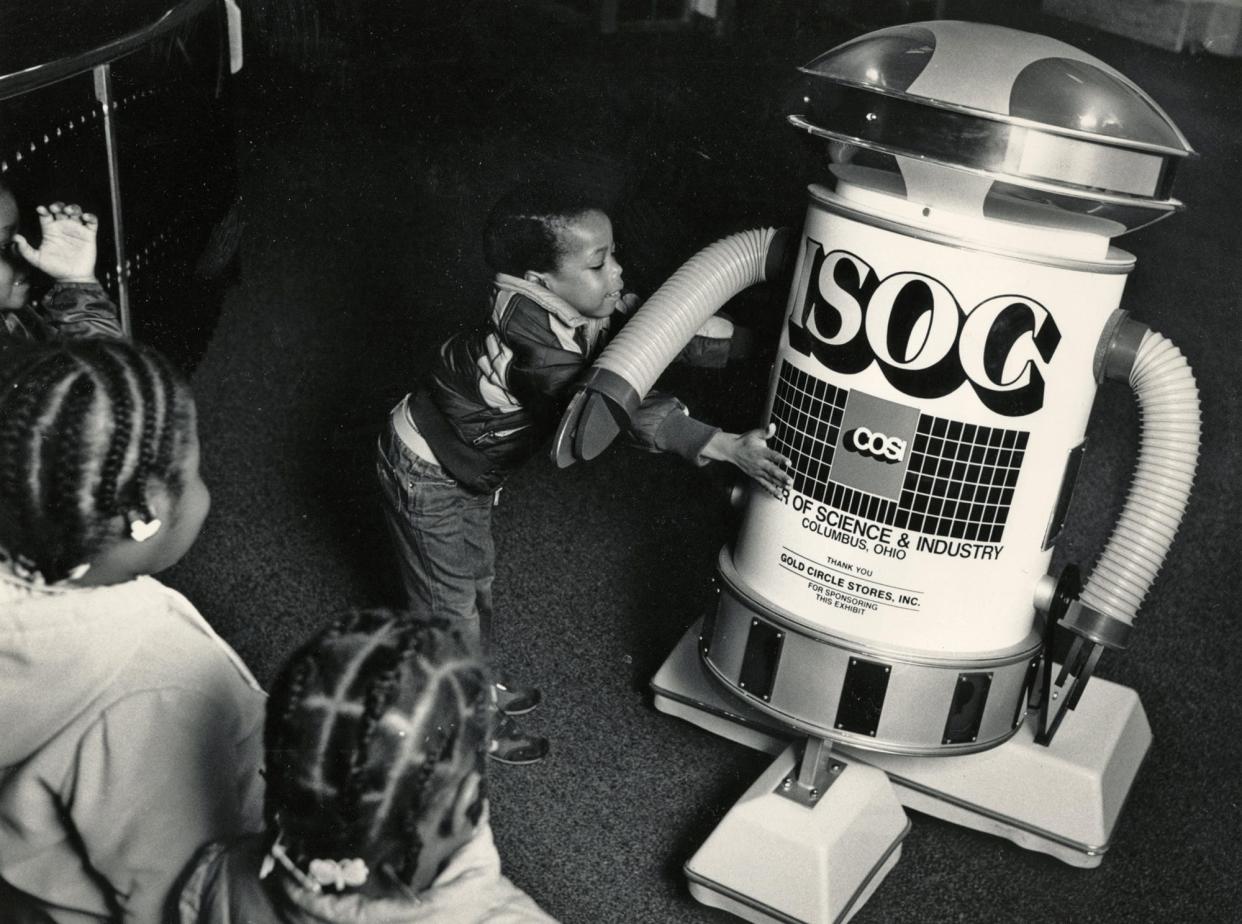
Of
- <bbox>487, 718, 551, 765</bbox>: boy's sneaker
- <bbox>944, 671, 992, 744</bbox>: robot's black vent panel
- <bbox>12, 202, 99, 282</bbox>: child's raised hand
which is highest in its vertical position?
<bbox>12, 202, 99, 282</bbox>: child's raised hand

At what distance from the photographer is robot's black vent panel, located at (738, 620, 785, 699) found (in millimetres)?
1428

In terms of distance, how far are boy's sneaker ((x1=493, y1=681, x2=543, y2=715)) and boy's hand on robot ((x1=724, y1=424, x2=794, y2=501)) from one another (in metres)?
0.51

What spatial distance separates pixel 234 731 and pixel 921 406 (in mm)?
745

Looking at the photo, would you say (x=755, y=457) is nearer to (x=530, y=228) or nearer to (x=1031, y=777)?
(x=530, y=228)

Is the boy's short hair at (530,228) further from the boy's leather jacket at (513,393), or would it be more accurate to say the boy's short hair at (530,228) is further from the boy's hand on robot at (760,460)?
the boy's hand on robot at (760,460)

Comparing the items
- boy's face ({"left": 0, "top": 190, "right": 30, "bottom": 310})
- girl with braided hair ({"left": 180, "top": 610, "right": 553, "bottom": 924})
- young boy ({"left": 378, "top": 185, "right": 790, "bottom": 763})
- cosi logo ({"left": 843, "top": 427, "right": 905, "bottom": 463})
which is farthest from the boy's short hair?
girl with braided hair ({"left": 180, "top": 610, "right": 553, "bottom": 924})

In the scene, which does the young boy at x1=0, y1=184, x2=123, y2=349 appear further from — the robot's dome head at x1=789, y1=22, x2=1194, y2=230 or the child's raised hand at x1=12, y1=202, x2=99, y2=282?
the robot's dome head at x1=789, y1=22, x2=1194, y2=230

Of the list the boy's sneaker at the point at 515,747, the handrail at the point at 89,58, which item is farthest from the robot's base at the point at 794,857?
the handrail at the point at 89,58

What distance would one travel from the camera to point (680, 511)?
222 centimetres

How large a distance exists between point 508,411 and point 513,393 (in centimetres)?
3

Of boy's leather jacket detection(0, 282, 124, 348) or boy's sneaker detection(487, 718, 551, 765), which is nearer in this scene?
boy's leather jacket detection(0, 282, 124, 348)

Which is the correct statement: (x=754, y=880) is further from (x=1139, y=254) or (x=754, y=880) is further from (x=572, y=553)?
(x=1139, y=254)

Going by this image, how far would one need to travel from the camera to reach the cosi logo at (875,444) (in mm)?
1302

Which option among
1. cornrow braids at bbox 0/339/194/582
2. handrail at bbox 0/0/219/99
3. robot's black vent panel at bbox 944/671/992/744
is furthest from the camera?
robot's black vent panel at bbox 944/671/992/744
